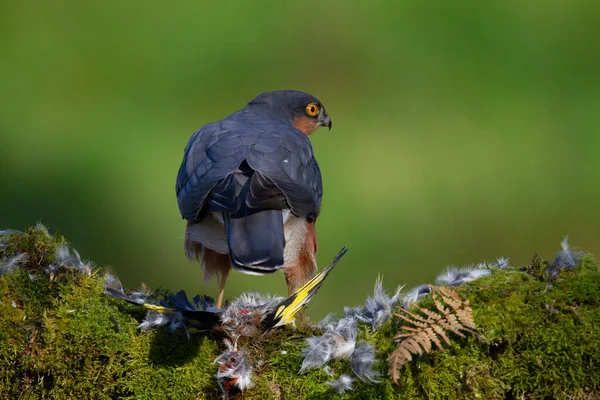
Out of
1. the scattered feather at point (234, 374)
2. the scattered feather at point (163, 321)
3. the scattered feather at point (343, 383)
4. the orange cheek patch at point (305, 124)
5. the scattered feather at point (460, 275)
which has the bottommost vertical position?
the scattered feather at point (234, 374)

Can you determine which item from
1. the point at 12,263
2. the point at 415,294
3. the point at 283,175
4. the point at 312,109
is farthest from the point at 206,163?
the point at 312,109

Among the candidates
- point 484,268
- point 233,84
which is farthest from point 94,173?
point 484,268

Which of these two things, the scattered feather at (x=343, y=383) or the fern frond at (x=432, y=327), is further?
the scattered feather at (x=343, y=383)

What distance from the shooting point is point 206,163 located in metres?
3.81

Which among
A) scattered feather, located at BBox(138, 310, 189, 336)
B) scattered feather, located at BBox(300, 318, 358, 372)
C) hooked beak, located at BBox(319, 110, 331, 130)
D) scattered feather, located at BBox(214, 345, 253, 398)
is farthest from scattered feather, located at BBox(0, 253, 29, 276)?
hooked beak, located at BBox(319, 110, 331, 130)

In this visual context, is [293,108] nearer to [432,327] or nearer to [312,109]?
[312,109]

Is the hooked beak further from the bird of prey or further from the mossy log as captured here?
the mossy log

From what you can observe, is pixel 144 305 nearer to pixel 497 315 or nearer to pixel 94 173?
pixel 497 315

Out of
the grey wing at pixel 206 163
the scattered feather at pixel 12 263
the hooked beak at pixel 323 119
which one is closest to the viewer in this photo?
the scattered feather at pixel 12 263

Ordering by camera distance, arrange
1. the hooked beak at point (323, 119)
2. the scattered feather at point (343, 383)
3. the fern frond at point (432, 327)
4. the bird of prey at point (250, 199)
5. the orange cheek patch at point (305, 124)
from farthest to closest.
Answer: the hooked beak at point (323, 119) < the orange cheek patch at point (305, 124) < the bird of prey at point (250, 199) < the scattered feather at point (343, 383) < the fern frond at point (432, 327)

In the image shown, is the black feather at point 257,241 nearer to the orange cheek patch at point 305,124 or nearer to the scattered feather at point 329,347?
the scattered feather at point 329,347

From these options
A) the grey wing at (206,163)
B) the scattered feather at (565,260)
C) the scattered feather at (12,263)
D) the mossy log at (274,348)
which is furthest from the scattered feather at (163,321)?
the scattered feather at (565,260)

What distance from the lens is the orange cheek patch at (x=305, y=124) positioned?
5.41 meters

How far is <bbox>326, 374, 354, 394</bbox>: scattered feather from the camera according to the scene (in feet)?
8.38
